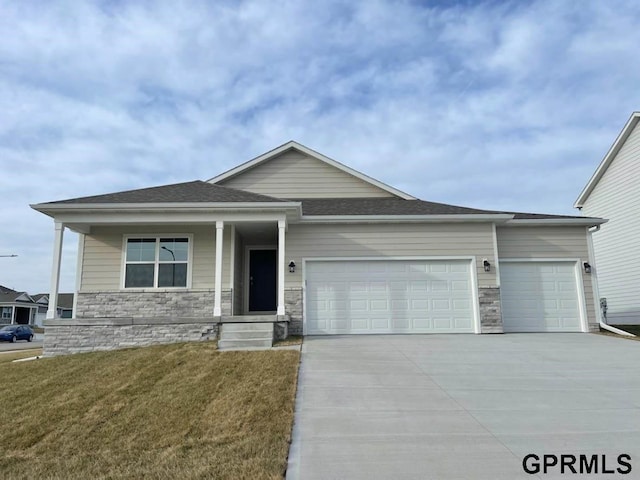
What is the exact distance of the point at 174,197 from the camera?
10.9 meters

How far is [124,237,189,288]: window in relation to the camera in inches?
452

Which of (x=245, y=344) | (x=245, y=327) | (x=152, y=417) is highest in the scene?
(x=245, y=327)

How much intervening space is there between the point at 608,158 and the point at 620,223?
2601mm

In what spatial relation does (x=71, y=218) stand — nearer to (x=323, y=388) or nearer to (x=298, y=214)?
(x=298, y=214)

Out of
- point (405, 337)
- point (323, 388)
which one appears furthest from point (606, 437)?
point (405, 337)

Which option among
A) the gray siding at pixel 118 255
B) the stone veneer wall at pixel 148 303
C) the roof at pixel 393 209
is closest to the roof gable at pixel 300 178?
the roof at pixel 393 209

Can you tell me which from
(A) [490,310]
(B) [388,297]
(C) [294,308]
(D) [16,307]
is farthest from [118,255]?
(D) [16,307]

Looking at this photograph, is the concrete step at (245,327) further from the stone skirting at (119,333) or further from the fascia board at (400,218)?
the fascia board at (400,218)

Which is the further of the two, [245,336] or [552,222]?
[552,222]

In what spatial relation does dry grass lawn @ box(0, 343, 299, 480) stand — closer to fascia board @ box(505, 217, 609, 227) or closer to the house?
the house

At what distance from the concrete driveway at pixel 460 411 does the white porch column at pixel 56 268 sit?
6.27 meters

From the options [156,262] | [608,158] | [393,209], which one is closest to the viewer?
[156,262]

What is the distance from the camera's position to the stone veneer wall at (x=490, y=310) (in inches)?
444

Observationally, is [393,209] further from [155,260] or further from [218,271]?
[155,260]
